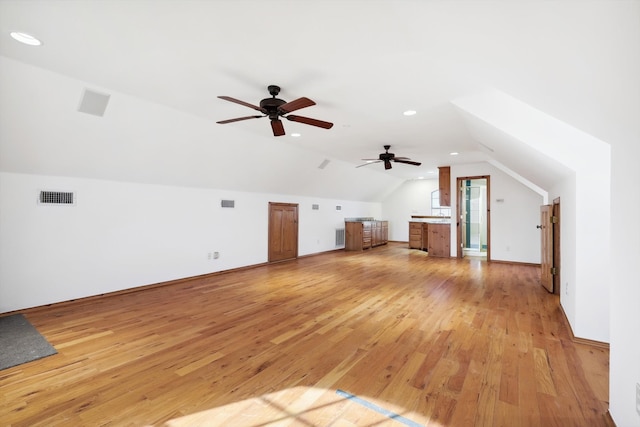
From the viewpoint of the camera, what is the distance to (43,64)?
2.67 metres

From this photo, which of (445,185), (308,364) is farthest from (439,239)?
(308,364)

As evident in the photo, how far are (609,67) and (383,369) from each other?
7.38 feet

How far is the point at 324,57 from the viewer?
8.05 feet

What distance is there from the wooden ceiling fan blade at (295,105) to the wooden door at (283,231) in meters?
4.09

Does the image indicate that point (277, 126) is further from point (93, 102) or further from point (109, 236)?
point (109, 236)

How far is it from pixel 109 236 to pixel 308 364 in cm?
371

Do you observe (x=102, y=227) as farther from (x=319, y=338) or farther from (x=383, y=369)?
(x=383, y=369)

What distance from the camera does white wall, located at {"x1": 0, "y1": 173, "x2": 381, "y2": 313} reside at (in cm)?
350

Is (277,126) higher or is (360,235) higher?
(277,126)

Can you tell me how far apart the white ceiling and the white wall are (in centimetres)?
38

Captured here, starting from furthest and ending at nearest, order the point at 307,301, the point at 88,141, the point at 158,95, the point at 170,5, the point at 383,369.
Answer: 1. the point at 307,301
2. the point at 88,141
3. the point at 158,95
4. the point at 383,369
5. the point at 170,5

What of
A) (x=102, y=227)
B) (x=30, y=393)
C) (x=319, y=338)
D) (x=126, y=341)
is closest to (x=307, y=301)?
(x=319, y=338)

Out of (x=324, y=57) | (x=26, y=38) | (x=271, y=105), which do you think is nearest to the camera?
(x=26, y=38)

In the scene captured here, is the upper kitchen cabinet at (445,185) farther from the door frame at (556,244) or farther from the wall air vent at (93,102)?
the wall air vent at (93,102)
